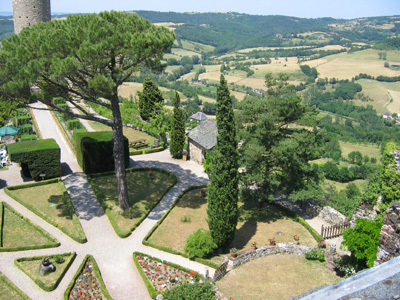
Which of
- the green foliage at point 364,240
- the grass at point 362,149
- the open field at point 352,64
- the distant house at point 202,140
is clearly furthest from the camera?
the open field at point 352,64

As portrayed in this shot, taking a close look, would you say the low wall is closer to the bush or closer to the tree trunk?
the bush

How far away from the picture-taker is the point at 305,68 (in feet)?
484

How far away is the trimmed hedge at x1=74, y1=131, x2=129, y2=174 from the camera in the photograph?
87.4 feet

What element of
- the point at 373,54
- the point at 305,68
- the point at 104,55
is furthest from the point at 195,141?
the point at 373,54

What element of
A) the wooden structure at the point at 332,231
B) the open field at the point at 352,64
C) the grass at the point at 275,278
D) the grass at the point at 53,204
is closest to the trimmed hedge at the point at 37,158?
the grass at the point at 53,204

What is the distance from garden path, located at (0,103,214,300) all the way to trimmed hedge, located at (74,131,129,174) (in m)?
1.03

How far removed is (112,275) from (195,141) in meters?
16.2

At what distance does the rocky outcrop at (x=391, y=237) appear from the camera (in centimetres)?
671

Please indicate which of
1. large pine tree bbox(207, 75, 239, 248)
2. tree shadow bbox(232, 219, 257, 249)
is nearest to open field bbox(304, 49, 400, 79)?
tree shadow bbox(232, 219, 257, 249)

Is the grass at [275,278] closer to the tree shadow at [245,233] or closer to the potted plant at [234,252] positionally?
the potted plant at [234,252]

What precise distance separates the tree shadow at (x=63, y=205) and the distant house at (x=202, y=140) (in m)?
11.9

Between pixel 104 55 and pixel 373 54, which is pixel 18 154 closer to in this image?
pixel 104 55

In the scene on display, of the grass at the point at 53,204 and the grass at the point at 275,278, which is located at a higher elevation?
the grass at the point at 53,204

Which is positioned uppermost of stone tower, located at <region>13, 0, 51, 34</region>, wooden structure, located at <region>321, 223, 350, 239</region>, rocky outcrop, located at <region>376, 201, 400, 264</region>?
stone tower, located at <region>13, 0, 51, 34</region>
